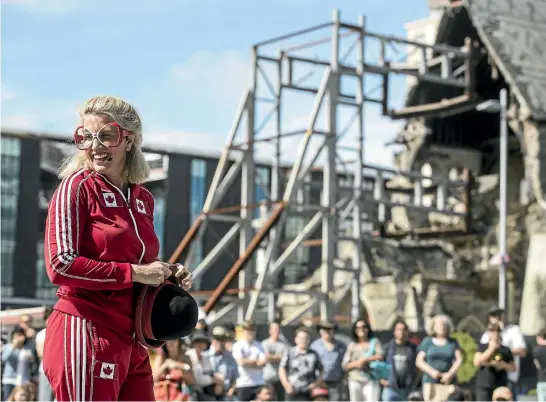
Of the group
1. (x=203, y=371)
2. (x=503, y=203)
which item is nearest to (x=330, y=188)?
(x=503, y=203)

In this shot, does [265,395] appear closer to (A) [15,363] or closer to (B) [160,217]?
(A) [15,363]

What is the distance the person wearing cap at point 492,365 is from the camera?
15820mm

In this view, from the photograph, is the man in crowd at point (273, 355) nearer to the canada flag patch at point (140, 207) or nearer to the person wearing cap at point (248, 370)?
Result: the person wearing cap at point (248, 370)

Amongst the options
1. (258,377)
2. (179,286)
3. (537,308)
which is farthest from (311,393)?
(537,308)

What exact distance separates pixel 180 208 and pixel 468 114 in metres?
44.3

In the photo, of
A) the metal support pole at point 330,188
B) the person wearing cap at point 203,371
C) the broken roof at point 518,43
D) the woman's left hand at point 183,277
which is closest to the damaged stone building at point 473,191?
the broken roof at point 518,43

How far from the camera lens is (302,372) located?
17.0 meters

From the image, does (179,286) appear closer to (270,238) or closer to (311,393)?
(311,393)

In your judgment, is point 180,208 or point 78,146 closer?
point 78,146

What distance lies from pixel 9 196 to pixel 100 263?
231 feet

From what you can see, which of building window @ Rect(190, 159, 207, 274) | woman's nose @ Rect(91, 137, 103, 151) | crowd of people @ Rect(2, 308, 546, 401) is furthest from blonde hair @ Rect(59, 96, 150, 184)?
building window @ Rect(190, 159, 207, 274)

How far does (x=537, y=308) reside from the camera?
1232 inches

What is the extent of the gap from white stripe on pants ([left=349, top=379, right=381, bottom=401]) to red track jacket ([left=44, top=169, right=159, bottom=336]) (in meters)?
12.3

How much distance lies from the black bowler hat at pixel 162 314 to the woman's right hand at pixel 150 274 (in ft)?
0.20
